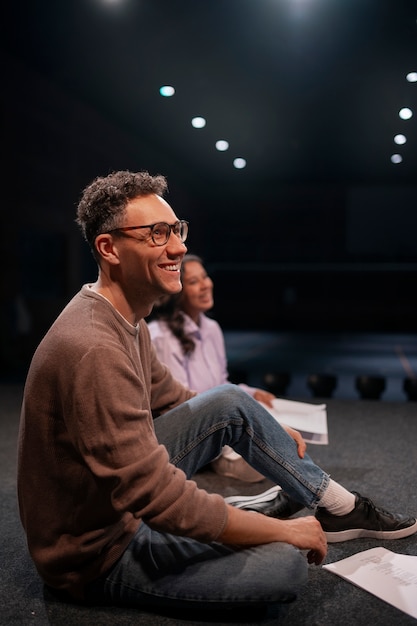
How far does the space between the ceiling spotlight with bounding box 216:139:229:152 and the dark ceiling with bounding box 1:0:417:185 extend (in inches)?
3.2

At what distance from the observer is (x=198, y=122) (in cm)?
641

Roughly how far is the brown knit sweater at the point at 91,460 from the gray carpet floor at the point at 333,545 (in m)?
0.14

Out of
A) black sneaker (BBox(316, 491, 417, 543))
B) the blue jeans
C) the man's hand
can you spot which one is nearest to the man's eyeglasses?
the blue jeans

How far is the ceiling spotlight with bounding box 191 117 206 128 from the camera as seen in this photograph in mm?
6320

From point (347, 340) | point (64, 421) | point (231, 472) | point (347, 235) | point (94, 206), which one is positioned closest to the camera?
point (64, 421)

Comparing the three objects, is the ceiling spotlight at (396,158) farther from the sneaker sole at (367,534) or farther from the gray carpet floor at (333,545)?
the sneaker sole at (367,534)

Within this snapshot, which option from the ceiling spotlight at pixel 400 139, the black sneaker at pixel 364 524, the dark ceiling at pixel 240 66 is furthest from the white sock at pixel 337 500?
the ceiling spotlight at pixel 400 139

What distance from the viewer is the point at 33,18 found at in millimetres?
4594

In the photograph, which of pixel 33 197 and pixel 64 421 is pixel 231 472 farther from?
pixel 33 197

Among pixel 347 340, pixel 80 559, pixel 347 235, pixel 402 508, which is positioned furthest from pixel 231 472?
pixel 347 235

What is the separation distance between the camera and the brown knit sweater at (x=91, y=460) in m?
1.15

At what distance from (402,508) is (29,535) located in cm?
131

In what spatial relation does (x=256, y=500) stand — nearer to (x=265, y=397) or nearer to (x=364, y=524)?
(x=364, y=524)

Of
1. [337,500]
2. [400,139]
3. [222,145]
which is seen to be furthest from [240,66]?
[337,500]
